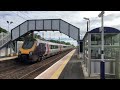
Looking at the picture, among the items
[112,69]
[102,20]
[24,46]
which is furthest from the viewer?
[24,46]

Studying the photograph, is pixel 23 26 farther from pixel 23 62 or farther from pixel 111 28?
pixel 111 28

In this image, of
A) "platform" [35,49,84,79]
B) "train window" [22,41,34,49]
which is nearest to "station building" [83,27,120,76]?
"platform" [35,49,84,79]

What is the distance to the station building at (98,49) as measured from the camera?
16.3 meters

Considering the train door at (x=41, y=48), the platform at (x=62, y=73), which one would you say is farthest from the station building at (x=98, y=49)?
→ the train door at (x=41, y=48)

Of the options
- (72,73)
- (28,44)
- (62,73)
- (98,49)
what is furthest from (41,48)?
(98,49)

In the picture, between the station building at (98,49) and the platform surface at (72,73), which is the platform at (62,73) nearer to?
the platform surface at (72,73)

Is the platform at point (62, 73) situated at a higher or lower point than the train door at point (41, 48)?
lower

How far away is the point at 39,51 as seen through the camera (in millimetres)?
32344

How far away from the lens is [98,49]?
17094mm

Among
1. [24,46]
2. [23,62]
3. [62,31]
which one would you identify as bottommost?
[23,62]

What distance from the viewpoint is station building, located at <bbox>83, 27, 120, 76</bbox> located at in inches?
642
